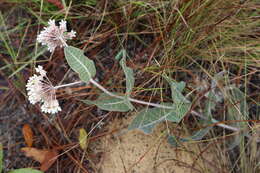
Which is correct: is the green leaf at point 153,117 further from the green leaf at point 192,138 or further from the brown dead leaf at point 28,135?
the brown dead leaf at point 28,135

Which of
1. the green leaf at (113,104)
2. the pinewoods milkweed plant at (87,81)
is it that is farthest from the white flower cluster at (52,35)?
the green leaf at (113,104)

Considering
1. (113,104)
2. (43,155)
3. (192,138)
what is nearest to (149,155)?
(192,138)

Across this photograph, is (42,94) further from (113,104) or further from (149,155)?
(149,155)

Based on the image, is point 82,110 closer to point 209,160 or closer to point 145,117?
point 145,117

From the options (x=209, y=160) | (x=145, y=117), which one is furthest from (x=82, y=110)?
(x=209, y=160)

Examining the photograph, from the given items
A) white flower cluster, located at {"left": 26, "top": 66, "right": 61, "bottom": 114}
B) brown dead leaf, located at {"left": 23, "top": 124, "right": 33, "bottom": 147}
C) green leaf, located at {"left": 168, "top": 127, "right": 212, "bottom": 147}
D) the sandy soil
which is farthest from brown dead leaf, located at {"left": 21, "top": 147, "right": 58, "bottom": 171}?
green leaf, located at {"left": 168, "top": 127, "right": 212, "bottom": 147}

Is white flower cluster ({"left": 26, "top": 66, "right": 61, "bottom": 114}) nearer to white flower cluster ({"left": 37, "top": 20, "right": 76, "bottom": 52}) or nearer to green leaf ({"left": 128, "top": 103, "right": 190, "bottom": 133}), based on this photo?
white flower cluster ({"left": 37, "top": 20, "right": 76, "bottom": 52})

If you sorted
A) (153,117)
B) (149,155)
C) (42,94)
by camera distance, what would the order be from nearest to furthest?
(42,94) < (153,117) < (149,155)
